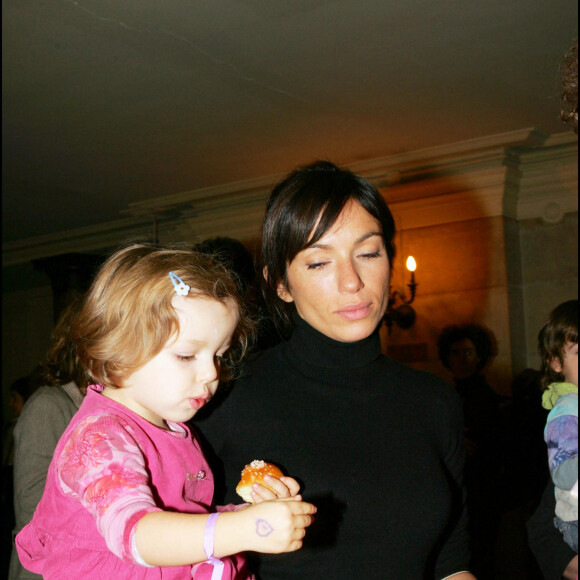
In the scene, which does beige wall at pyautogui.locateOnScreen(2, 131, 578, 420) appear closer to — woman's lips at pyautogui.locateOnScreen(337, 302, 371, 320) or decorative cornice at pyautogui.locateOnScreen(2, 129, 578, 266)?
decorative cornice at pyautogui.locateOnScreen(2, 129, 578, 266)

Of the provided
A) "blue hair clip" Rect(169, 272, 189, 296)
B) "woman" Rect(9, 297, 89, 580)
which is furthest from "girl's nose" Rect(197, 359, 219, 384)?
"woman" Rect(9, 297, 89, 580)

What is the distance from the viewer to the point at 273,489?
1.16 metres

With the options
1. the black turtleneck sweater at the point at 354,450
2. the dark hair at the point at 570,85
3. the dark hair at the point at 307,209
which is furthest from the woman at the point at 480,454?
the dark hair at the point at 570,85

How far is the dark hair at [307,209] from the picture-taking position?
61.1 inches

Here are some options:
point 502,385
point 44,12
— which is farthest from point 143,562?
point 502,385

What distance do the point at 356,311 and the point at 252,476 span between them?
1.48 ft

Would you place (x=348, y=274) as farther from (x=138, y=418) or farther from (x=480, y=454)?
(x=480, y=454)

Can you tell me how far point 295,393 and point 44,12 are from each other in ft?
9.49

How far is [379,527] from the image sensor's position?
150 cm

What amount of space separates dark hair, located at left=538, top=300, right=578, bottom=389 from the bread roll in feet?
1.80

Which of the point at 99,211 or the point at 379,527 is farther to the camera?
the point at 99,211

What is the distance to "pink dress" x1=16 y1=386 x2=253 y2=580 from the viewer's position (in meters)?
1.12

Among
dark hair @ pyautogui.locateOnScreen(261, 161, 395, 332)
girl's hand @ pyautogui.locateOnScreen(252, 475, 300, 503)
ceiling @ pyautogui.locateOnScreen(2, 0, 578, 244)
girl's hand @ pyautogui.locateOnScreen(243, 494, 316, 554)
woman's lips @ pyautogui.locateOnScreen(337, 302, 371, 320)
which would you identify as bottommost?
girl's hand @ pyautogui.locateOnScreen(243, 494, 316, 554)

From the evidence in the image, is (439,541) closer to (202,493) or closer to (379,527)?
(379,527)
